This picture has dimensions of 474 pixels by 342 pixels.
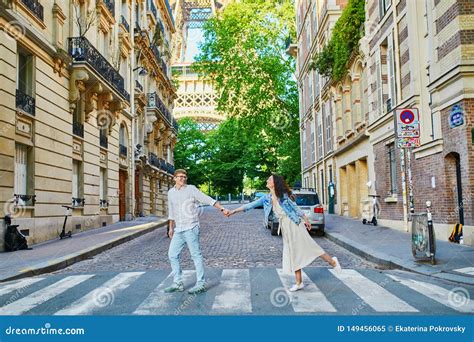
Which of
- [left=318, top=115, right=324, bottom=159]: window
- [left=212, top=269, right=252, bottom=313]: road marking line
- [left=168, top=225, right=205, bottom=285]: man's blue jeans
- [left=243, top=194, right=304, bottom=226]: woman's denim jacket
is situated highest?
[left=318, top=115, right=324, bottom=159]: window

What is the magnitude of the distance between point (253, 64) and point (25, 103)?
2366 centimetres

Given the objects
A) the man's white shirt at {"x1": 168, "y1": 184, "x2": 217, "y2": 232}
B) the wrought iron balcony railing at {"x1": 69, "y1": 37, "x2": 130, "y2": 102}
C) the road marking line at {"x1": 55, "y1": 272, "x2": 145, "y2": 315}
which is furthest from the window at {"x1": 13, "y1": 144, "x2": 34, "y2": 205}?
the man's white shirt at {"x1": 168, "y1": 184, "x2": 217, "y2": 232}

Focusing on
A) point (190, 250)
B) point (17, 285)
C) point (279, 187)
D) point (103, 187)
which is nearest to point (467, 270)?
point (279, 187)

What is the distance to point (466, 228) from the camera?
1087cm

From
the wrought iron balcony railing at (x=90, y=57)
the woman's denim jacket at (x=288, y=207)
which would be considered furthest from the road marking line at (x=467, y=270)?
the wrought iron balcony railing at (x=90, y=57)

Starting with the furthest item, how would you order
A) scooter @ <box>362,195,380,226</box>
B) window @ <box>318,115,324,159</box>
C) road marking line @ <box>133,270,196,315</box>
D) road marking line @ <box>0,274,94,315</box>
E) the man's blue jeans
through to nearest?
window @ <box>318,115,324,159</box> < scooter @ <box>362,195,380,226</box> < the man's blue jeans < road marking line @ <box>0,274,94,315</box> < road marking line @ <box>133,270,196,315</box>

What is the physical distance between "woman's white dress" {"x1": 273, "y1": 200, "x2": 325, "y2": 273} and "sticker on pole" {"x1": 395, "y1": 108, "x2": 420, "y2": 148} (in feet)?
18.6

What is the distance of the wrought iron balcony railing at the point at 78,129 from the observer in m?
17.8

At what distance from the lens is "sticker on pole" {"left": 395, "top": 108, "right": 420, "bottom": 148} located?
36.6 ft

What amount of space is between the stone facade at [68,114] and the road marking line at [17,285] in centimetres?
438

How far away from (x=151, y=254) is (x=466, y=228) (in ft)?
24.7

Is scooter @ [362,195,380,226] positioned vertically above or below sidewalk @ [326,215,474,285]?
above

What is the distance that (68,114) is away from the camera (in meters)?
17.0

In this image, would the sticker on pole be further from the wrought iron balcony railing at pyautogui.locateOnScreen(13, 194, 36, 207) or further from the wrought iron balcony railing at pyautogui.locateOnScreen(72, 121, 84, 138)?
the wrought iron balcony railing at pyautogui.locateOnScreen(72, 121, 84, 138)
